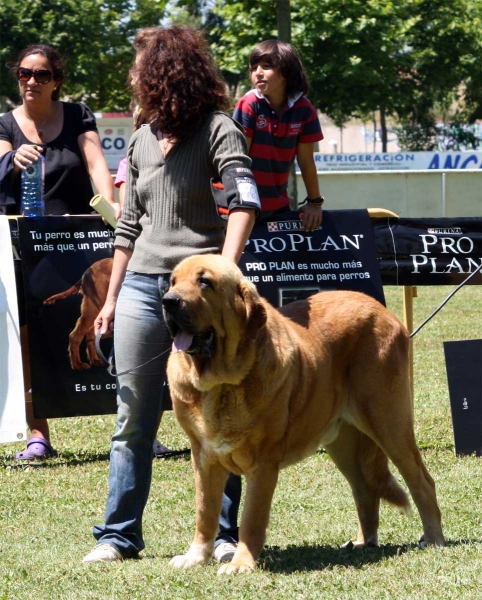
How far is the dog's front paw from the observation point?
3.90 meters

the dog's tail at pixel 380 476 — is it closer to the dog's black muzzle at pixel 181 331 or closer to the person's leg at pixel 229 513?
the person's leg at pixel 229 513

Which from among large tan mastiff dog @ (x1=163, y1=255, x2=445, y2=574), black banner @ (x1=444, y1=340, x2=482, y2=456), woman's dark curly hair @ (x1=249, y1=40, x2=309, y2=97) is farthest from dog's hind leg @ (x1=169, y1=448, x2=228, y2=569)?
woman's dark curly hair @ (x1=249, y1=40, x2=309, y2=97)

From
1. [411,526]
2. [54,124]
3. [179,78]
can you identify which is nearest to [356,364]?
[411,526]

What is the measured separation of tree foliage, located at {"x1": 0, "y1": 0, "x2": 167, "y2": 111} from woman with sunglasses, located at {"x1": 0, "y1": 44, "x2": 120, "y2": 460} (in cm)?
2408

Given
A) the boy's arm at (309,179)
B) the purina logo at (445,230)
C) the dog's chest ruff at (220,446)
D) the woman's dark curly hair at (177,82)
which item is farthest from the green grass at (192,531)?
the woman's dark curly hair at (177,82)

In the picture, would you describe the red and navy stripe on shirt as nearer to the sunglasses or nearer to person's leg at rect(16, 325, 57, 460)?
the sunglasses

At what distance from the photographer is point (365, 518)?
15.0 ft

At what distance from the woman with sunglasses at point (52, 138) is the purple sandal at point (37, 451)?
0.68 metres

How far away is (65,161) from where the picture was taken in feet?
20.1

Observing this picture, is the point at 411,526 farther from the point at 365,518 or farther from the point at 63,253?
the point at 63,253

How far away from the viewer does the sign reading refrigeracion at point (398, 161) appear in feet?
100

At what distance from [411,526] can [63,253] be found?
284cm

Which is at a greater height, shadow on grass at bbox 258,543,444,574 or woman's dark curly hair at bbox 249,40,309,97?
woman's dark curly hair at bbox 249,40,309,97

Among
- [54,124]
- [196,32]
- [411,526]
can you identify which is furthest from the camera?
[54,124]
